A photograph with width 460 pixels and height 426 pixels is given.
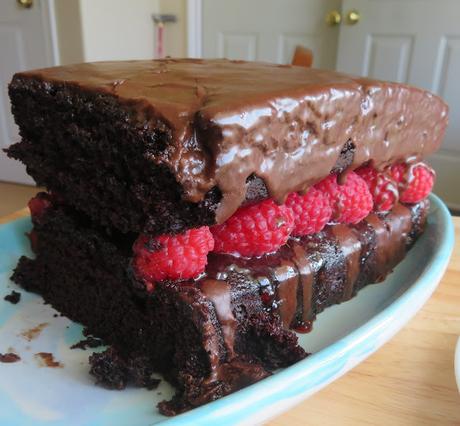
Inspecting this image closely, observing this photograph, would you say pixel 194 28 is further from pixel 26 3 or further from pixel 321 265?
pixel 321 265

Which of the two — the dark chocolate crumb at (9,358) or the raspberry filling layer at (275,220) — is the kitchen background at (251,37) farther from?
the dark chocolate crumb at (9,358)

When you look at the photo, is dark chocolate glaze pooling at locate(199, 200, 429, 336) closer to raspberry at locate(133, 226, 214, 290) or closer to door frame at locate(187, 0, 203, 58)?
raspberry at locate(133, 226, 214, 290)

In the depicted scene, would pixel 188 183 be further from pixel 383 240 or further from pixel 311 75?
pixel 383 240

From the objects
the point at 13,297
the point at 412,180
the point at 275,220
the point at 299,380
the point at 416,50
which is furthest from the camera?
the point at 416,50

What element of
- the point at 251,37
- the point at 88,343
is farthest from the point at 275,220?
the point at 251,37

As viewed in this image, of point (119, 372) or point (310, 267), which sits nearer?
point (119, 372)

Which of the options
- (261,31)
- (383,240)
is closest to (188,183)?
(383,240)

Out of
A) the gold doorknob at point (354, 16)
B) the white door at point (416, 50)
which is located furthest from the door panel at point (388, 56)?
the gold doorknob at point (354, 16)
